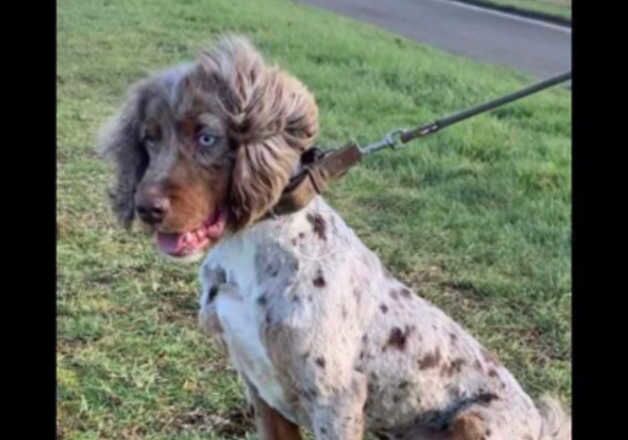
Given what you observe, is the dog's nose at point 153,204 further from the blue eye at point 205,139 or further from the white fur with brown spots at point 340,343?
the white fur with brown spots at point 340,343

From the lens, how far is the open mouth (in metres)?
2.93

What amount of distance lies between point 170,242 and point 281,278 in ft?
1.06

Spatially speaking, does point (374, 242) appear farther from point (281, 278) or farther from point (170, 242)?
point (170, 242)

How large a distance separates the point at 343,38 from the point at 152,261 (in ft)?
25.9

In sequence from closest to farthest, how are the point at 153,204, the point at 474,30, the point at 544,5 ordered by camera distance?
the point at 153,204 < the point at 474,30 < the point at 544,5

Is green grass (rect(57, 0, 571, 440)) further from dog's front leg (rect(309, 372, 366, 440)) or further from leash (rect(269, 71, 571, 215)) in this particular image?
dog's front leg (rect(309, 372, 366, 440))

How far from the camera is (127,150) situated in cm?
302

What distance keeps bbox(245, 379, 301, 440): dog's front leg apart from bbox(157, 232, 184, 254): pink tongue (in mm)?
599

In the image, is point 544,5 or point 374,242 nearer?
point 374,242

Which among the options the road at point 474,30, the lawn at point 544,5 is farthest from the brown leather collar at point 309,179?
the lawn at point 544,5

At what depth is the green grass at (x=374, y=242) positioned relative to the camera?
4.59 meters

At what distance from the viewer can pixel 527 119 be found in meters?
9.20

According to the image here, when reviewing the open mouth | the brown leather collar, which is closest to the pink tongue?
the open mouth

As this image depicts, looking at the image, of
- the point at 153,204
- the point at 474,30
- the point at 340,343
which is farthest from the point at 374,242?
the point at 474,30
